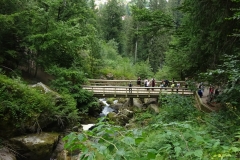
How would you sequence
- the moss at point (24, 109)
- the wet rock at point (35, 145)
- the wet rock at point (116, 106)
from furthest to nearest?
the wet rock at point (116, 106) < the moss at point (24, 109) < the wet rock at point (35, 145)

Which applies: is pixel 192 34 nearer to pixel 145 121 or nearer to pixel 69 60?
pixel 145 121

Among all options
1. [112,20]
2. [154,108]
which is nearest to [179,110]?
[154,108]

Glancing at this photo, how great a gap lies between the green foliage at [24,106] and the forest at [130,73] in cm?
4

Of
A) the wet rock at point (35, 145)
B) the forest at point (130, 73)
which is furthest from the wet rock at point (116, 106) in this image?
the wet rock at point (35, 145)

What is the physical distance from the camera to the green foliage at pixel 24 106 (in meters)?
8.73

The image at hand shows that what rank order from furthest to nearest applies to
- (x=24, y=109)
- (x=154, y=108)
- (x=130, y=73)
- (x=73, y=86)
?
(x=130, y=73) < (x=154, y=108) < (x=73, y=86) < (x=24, y=109)

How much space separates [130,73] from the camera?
101 feet

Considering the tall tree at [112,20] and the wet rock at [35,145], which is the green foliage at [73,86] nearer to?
the wet rock at [35,145]

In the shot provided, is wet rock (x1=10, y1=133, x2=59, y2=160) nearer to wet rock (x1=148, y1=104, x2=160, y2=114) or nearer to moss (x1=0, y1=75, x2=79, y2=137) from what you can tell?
moss (x1=0, y1=75, x2=79, y2=137)

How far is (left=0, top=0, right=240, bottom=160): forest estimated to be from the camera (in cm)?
210

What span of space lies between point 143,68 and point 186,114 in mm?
21537

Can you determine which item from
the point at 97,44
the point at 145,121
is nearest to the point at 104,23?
the point at 97,44

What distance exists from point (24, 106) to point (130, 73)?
878 inches

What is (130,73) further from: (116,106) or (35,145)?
(35,145)
